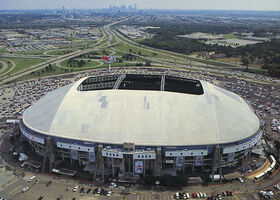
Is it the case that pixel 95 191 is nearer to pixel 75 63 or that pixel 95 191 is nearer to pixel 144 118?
pixel 144 118

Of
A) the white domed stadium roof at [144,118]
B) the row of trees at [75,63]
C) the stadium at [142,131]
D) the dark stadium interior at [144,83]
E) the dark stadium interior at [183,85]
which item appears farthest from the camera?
the row of trees at [75,63]

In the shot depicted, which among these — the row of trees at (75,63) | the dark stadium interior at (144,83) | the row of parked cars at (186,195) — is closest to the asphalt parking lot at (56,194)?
the row of parked cars at (186,195)

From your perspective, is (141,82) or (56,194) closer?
(56,194)

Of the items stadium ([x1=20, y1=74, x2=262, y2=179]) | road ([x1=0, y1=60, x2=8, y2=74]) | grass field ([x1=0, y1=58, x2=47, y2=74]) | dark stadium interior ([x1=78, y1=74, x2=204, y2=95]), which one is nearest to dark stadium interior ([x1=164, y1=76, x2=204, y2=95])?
dark stadium interior ([x1=78, y1=74, x2=204, y2=95])

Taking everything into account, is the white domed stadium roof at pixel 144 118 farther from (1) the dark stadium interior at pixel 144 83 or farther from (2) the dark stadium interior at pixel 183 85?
(1) the dark stadium interior at pixel 144 83

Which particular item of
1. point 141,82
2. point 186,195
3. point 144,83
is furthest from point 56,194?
point 141,82

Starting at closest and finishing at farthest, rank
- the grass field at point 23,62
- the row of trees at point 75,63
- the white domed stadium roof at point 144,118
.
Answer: the white domed stadium roof at point 144,118 → the grass field at point 23,62 → the row of trees at point 75,63
